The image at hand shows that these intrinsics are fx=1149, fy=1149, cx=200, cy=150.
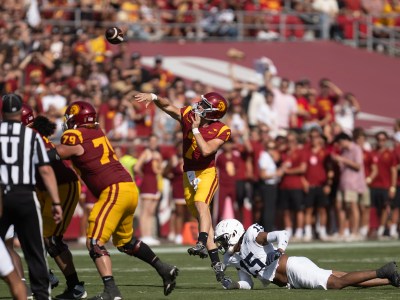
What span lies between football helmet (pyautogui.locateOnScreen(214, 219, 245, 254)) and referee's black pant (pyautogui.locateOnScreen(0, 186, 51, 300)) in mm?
2499

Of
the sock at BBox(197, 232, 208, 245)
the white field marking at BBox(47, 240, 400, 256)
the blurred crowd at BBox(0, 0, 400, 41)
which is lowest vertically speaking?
the white field marking at BBox(47, 240, 400, 256)

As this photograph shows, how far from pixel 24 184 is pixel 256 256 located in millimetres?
2865

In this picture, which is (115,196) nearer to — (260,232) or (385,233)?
(260,232)

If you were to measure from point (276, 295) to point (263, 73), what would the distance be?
1332 cm

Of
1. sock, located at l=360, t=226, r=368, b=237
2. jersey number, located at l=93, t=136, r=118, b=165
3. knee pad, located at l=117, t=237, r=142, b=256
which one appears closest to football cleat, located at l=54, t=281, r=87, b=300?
knee pad, located at l=117, t=237, r=142, b=256

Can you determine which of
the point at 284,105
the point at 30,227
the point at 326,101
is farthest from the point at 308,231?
the point at 30,227

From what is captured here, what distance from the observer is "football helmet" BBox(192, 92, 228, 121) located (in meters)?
12.9

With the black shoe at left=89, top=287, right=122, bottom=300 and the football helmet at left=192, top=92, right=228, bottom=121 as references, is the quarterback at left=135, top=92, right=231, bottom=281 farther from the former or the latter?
the black shoe at left=89, top=287, right=122, bottom=300

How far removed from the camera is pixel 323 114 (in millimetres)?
23266

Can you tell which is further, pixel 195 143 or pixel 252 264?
pixel 195 143

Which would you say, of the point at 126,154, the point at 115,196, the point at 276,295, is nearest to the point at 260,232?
the point at 276,295

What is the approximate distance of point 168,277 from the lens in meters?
10.9

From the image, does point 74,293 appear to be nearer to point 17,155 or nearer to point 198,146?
point 17,155

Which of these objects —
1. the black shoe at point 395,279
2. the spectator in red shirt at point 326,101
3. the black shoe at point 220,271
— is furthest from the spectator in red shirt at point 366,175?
the black shoe at point 395,279
